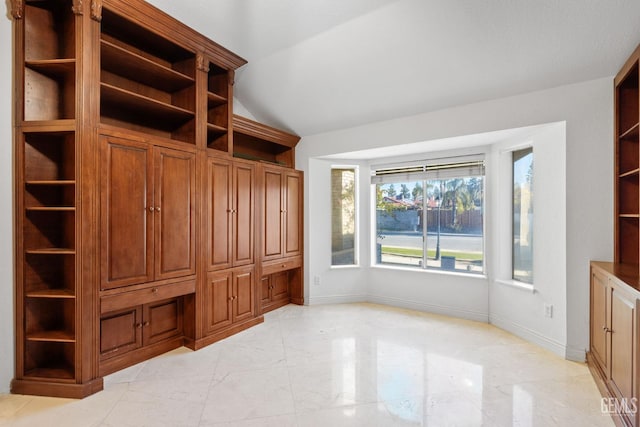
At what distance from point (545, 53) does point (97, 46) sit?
134 inches

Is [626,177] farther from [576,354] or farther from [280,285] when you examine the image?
[280,285]

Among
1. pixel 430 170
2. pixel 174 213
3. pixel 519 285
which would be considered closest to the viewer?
pixel 174 213

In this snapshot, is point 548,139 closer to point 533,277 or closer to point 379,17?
point 533,277

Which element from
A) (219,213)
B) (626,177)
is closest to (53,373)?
(219,213)

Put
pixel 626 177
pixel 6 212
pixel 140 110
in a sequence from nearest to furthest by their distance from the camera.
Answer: pixel 6 212, pixel 626 177, pixel 140 110

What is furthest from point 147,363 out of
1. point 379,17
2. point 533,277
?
point 533,277

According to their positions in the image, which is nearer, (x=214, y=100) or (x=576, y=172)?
(x=576, y=172)

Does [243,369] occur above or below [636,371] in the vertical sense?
below

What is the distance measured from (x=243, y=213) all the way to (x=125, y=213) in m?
1.22

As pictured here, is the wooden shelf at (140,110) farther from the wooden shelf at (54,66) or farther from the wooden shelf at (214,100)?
the wooden shelf at (214,100)

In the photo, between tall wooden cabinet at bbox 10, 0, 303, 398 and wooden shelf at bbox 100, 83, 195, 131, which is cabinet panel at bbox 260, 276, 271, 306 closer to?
tall wooden cabinet at bbox 10, 0, 303, 398

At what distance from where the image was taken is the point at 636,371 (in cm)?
157

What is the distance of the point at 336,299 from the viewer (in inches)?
171

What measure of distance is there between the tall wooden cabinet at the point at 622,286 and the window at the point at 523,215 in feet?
2.39
